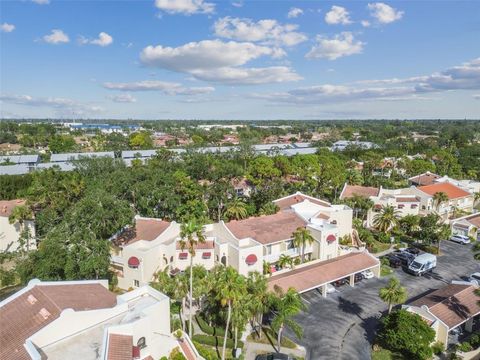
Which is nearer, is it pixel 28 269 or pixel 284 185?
pixel 28 269

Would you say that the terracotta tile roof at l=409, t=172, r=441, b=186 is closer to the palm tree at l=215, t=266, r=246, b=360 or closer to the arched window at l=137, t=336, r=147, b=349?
the palm tree at l=215, t=266, r=246, b=360

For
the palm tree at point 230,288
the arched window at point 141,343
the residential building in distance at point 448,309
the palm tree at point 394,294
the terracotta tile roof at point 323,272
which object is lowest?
the residential building in distance at point 448,309

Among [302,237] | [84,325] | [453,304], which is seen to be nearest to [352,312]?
[453,304]

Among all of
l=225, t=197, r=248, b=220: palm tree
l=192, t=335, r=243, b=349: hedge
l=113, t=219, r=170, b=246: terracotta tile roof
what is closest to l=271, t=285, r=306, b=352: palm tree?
l=192, t=335, r=243, b=349: hedge

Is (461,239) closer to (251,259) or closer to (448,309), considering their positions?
(448,309)

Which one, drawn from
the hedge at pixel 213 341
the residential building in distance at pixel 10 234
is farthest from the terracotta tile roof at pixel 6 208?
the hedge at pixel 213 341

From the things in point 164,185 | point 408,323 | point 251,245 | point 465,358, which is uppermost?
point 164,185

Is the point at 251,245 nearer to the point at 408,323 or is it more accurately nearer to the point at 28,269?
the point at 408,323

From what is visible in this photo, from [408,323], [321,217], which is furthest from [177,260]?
[408,323]

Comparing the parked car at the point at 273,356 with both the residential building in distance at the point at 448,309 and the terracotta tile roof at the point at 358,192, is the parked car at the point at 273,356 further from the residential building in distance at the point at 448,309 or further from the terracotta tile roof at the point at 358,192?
the terracotta tile roof at the point at 358,192
